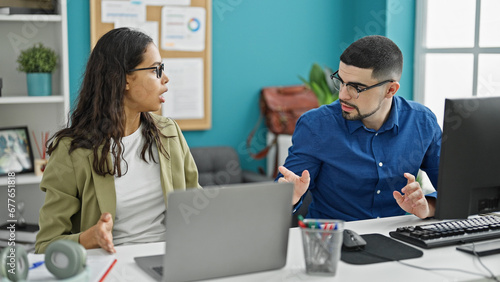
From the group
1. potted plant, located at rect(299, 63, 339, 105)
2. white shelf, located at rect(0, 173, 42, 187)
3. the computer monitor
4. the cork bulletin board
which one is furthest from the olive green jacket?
potted plant, located at rect(299, 63, 339, 105)

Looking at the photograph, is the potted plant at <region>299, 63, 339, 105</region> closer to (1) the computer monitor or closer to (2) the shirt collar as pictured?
(2) the shirt collar

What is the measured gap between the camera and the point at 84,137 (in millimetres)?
1886

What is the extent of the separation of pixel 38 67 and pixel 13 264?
2.15m

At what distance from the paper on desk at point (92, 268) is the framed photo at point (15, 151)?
188 centimetres

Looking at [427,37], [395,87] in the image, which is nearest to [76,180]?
[395,87]

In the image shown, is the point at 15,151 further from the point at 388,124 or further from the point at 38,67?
the point at 388,124

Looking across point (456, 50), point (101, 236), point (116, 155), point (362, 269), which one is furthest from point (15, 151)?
point (456, 50)

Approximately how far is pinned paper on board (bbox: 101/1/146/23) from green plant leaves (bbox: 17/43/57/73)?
1.81ft

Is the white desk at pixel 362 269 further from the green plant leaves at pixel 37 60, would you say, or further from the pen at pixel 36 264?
the green plant leaves at pixel 37 60

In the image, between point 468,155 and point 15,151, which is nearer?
point 468,155

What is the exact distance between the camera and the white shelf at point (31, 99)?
3.10 m

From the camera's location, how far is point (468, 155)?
1594 millimetres

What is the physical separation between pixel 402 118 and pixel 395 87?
0.15m

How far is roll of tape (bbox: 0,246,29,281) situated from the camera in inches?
48.8
